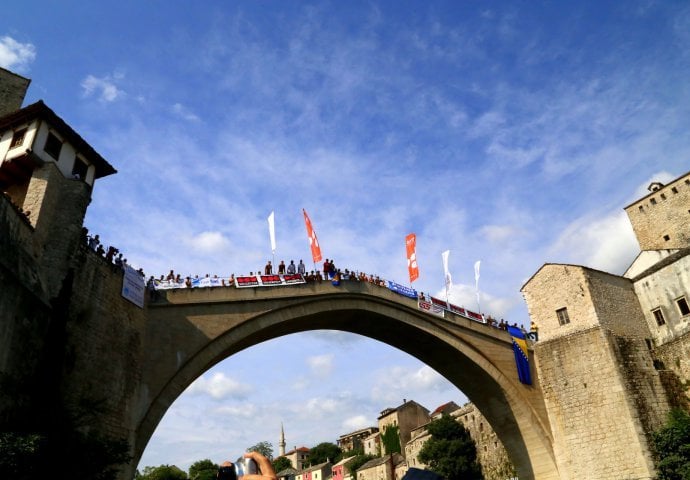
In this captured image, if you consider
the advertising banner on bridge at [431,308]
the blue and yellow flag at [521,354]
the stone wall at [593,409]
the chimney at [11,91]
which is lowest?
the stone wall at [593,409]

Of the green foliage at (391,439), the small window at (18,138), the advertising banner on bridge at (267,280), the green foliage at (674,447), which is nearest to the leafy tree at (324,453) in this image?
the green foliage at (391,439)

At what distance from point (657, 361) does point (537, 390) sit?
5.74 m

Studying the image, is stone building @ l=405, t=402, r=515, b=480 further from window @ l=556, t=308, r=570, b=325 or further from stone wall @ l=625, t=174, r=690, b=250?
window @ l=556, t=308, r=570, b=325

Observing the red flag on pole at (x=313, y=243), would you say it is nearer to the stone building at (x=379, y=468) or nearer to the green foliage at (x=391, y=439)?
the stone building at (x=379, y=468)

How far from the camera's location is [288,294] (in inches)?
830

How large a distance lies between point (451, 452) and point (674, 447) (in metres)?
29.7

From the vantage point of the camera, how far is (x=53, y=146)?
644 inches

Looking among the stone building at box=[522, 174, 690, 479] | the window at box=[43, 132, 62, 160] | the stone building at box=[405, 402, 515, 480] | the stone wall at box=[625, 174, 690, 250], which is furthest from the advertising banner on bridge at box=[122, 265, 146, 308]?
the stone wall at box=[625, 174, 690, 250]

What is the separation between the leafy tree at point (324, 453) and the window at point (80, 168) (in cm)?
7975

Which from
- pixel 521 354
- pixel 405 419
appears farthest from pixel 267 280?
pixel 405 419

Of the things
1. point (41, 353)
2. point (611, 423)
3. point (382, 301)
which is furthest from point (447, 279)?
point (41, 353)

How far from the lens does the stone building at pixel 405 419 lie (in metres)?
67.9

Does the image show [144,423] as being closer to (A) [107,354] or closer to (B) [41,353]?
(A) [107,354]

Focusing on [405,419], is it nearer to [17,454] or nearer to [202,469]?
[202,469]
